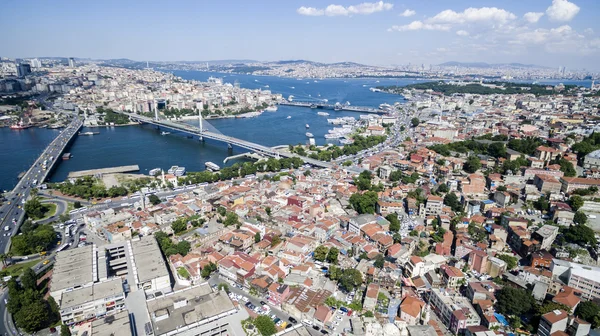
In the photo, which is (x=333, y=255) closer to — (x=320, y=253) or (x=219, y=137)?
(x=320, y=253)

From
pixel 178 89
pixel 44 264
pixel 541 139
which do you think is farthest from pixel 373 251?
pixel 178 89

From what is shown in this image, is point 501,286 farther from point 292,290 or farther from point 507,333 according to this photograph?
point 292,290

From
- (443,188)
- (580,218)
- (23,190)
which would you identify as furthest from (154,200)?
(580,218)

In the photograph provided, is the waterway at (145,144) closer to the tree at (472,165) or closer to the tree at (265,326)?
the tree at (472,165)

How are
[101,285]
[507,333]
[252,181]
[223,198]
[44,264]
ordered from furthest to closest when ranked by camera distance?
[252,181], [223,198], [44,264], [101,285], [507,333]

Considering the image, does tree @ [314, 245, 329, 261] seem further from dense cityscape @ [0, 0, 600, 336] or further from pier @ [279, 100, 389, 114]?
pier @ [279, 100, 389, 114]
